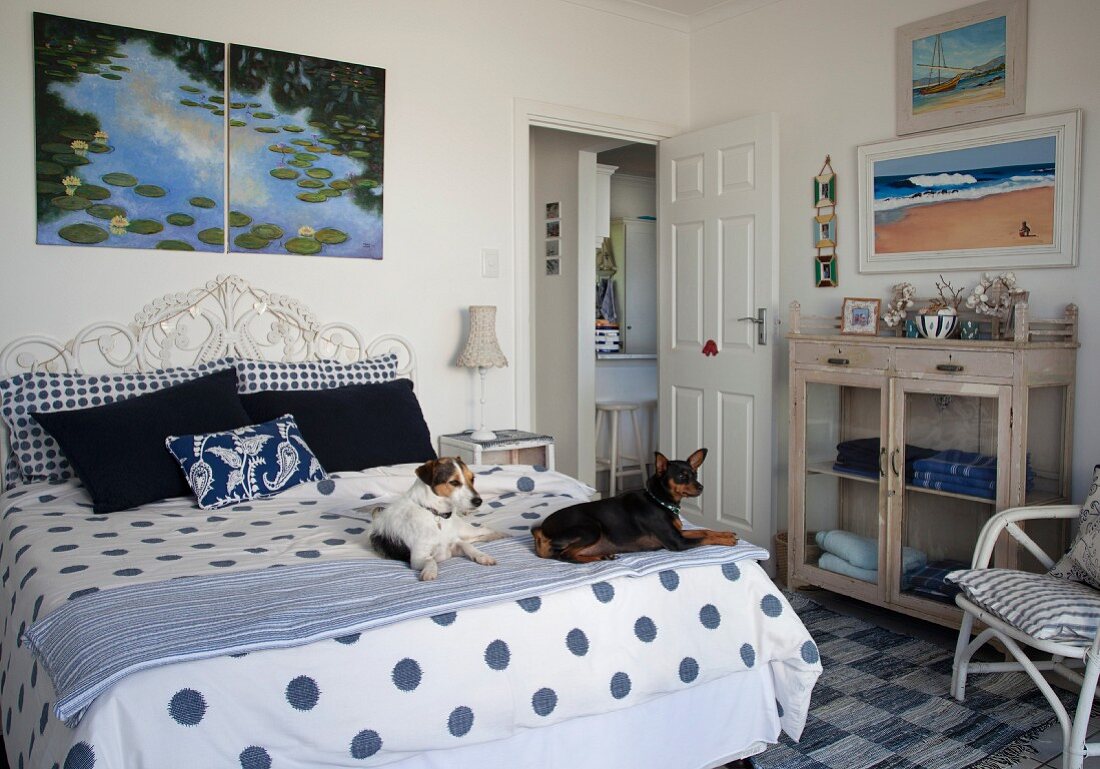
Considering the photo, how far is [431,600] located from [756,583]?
0.93 m

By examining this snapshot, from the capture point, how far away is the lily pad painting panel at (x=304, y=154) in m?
3.64

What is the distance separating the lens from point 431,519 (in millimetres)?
2273

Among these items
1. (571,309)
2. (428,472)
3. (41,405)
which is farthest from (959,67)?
(41,405)

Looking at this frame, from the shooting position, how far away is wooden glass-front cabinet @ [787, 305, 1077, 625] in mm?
3213

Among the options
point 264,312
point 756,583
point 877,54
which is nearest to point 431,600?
point 756,583

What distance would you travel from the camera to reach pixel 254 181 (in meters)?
3.67

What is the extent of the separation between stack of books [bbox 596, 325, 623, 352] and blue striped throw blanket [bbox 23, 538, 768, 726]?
533cm

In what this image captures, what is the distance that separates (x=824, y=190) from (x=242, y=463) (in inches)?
113

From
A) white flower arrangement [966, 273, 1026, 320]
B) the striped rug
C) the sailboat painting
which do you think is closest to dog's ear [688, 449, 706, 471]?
the striped rug

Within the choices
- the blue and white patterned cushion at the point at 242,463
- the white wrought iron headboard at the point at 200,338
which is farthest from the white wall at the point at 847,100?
the blue and white patterned cushion at the point at 242,463

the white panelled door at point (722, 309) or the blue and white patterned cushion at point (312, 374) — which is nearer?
the blue and white patterned cushion at point (312, 374)

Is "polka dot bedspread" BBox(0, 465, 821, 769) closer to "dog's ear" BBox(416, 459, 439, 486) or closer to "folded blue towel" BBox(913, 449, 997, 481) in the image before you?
"dog's ear" BBox(416, 459, 439, 486)

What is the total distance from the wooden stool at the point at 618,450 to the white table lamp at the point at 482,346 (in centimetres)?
214

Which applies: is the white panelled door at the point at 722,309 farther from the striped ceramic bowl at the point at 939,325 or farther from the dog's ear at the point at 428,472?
the dog's ear at the point at 428,472
